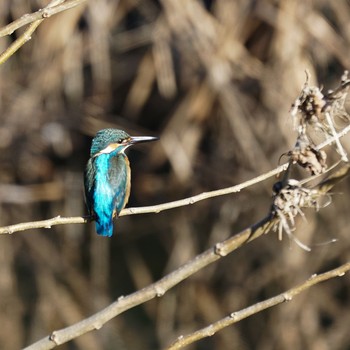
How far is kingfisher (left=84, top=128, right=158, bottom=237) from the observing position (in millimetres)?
2971

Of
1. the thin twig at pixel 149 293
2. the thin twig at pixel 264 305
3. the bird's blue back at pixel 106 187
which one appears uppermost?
the bird's blue back at pixel 106 187

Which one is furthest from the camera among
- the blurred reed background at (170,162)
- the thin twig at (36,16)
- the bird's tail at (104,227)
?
the blurred reed background at (170,162)

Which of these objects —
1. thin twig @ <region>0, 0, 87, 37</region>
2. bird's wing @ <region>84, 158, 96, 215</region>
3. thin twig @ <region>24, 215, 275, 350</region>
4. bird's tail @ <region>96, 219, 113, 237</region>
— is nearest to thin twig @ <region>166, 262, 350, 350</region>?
thin twig @ <region>24, 215, 275, 350</region>

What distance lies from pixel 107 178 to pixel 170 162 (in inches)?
151

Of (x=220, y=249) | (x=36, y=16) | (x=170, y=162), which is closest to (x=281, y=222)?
(x=220, y=249)

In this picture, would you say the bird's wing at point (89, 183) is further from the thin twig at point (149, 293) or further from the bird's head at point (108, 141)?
the thin twig at point (149, 293)

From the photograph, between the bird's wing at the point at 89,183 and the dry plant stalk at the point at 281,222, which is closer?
the dry plant stalk at the point at 281,222

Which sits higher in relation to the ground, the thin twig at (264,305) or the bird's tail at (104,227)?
the bird's tail at (104,227)

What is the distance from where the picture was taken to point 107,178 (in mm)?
3082

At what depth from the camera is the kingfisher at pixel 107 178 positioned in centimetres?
297

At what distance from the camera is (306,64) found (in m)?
5.74

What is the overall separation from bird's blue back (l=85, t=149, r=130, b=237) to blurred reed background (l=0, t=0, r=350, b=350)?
8.30 feet

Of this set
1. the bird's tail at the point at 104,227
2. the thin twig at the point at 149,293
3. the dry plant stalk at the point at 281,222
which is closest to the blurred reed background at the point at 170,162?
the bird's tail at the point at 104,227

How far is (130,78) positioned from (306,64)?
2.30 meters
